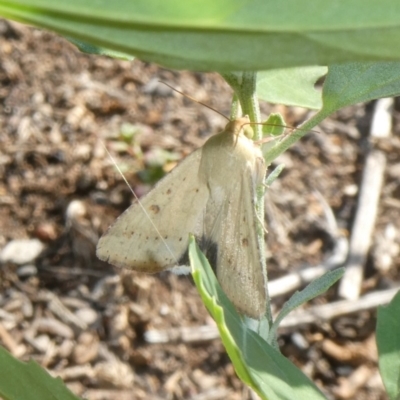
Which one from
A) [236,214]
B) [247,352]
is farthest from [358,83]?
[247,352]

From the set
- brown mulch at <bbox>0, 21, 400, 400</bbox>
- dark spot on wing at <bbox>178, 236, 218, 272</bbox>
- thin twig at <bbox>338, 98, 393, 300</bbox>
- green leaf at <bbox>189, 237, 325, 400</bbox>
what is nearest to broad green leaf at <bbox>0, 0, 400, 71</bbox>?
green leaf at <bbox>189, 237, 325, 400</bbox>

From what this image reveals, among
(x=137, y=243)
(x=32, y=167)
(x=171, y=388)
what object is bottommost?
(x=171, y=388)

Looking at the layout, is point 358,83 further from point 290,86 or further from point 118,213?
point 118,213

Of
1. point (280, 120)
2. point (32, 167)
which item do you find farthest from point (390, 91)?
point (32, 167)

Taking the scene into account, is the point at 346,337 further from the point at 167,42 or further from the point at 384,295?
the point at 167,42

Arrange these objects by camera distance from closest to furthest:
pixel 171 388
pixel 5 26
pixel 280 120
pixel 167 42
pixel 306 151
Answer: pixel 167 42, pixel 280 120, pixel 171 388, pixel 306 151, pixel 5 26

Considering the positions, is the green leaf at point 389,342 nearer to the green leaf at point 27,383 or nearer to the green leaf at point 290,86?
the green leaf at point 290,86

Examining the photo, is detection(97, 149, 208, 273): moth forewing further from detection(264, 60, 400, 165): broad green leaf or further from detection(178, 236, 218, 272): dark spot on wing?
detection(264, 60, 400, 165): broad green leaf
